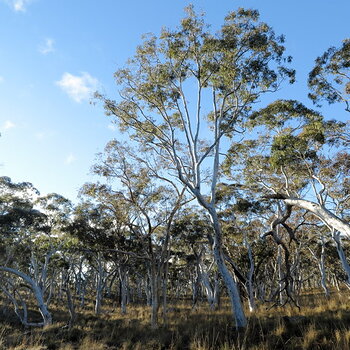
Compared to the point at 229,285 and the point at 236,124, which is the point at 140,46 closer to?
the point at 236,124

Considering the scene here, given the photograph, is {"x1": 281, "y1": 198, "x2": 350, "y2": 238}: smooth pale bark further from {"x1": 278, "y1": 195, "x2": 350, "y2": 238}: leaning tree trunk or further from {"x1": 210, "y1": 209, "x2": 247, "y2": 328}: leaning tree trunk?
{"x1": 210, "y1": 209, "x2": 247, "y2": 328}: leaning tree trunk

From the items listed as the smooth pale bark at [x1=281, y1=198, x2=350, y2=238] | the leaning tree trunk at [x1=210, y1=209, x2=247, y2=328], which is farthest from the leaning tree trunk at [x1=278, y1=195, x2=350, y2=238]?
the leaning tree trunk at [x1=210, y1=209, x2=247, y2=328]

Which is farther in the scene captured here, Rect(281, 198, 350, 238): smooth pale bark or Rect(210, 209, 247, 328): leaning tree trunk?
Rect(210, 209, 247, 328): leaning tree trunk

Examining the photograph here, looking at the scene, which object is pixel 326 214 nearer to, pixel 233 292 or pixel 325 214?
pixel 325 214

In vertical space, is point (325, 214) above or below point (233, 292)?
above

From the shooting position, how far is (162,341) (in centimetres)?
854

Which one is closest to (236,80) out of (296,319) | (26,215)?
(296,319)

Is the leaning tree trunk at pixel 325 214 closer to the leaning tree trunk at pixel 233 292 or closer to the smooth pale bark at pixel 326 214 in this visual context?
the smooth pale bark at pixel 326 214

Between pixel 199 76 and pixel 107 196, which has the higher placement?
pixel 199 76

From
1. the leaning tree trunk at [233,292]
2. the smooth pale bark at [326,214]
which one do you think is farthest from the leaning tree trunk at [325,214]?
the leaning tree trunk at [233,292]

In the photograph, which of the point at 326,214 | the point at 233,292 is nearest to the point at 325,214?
the point at 326,214

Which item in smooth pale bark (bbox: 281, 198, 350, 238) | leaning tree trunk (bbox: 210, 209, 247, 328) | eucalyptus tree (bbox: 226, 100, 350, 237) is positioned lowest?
leaning tree trunk (bbox: 210, 209, 247, 328)

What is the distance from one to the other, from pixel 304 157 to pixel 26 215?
56.7ft

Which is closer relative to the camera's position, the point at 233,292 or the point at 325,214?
the point at 325,214
